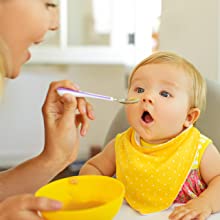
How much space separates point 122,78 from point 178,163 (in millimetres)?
2421

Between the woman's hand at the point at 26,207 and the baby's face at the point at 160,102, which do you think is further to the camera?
the baby's face at the point at 160,102

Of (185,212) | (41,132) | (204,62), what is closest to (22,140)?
(41,132)

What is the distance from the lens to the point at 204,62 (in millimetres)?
2041

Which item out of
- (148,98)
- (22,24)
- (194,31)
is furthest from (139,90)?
(194,31)

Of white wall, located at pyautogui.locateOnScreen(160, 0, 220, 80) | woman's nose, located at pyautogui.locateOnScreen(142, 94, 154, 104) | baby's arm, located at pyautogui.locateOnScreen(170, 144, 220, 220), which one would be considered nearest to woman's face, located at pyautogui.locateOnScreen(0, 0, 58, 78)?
woman's nose, located at pyautogui.locateOnScreen(142, 94, 154, 104)

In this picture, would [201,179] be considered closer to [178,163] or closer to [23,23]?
[178,163]

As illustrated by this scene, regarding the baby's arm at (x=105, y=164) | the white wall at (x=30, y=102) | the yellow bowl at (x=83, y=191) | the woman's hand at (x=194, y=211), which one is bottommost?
the white wall at (x=30, y=102)

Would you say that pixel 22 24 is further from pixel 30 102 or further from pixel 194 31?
pixel 30 102

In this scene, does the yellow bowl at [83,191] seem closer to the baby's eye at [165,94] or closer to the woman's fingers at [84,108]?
the woman's fingers at [84,108]

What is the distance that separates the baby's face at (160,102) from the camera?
3.50 feet

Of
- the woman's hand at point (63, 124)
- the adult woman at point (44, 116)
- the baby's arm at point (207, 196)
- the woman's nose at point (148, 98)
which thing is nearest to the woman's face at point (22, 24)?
the adult woman at point (44, 116)

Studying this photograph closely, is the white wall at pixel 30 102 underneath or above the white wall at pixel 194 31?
underneath

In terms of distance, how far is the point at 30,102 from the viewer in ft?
11.1

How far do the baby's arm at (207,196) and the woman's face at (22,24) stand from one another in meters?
0.45
